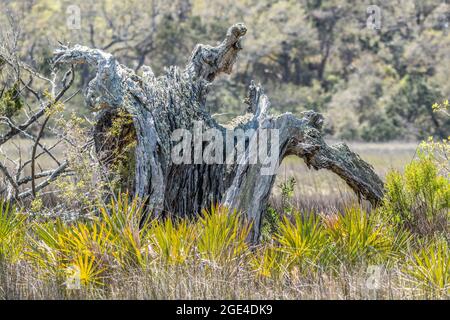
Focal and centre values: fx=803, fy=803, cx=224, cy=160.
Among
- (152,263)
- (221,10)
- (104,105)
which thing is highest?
(221,10)

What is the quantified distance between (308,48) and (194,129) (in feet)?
102

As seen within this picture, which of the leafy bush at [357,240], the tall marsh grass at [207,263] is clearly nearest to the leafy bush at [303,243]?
the tall marsh grass at [207,263]

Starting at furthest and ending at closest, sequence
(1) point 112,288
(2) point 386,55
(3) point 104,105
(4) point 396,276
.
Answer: (2) point 386,55 < (3) point 104,105 < (4) point 396,276 < (1) point 112,288

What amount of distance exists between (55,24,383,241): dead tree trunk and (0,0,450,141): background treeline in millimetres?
23087

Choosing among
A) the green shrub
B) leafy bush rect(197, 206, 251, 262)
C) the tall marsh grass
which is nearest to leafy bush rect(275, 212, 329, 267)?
the tall marsh grass

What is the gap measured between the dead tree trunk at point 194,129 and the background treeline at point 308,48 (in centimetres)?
2309

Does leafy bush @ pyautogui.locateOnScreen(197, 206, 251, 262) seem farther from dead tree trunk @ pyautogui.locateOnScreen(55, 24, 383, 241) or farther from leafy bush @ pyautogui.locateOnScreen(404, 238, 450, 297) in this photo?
leafy bush @ pyautogui.locateOnScreen(404, 238, 450, 297)

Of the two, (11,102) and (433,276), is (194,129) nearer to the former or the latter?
(11,102)

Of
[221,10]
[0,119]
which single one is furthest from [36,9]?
[0,119]

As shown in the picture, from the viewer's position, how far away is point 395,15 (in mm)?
40531

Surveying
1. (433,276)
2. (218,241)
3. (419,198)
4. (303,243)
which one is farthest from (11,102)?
(433,276)

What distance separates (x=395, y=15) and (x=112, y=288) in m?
36.3
